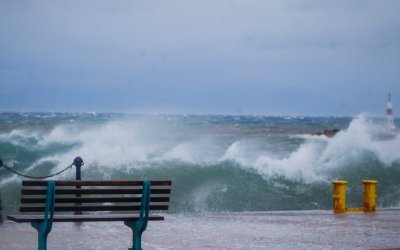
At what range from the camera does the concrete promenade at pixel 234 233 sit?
1281cm

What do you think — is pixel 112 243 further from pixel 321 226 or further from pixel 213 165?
pixel 213 165

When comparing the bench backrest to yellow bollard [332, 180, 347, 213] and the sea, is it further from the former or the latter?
the sea

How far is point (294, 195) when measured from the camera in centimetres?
2602

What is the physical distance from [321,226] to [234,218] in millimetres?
2025

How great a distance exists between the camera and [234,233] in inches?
566

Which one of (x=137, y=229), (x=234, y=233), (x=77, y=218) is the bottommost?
(x=234, y=233)

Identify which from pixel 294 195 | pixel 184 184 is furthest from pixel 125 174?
pixel 294 195

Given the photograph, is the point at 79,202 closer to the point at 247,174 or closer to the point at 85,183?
the point at 85,183

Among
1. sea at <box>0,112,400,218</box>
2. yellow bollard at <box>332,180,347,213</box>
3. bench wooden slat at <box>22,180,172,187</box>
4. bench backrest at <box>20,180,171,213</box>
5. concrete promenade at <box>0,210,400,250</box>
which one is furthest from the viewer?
sea at <box>0,112,400,218</box>

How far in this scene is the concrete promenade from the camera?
42.0ft

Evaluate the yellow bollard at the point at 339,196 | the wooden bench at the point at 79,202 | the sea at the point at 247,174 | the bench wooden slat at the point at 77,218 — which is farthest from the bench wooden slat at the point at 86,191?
the sea at the point at 247,174

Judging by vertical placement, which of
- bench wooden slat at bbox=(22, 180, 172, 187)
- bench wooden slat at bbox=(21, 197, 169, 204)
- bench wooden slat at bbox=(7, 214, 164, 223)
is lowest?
bench wooden slat at bbox=(7, 214, 164, 223)

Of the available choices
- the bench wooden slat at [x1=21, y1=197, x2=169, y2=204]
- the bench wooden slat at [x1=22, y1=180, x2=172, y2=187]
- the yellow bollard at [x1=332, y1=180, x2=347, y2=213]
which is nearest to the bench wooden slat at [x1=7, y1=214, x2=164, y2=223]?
the bench wooden slat at [x1=21, y1=197, x2=169, y2=204]

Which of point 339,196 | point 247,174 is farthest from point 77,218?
point 247,174
